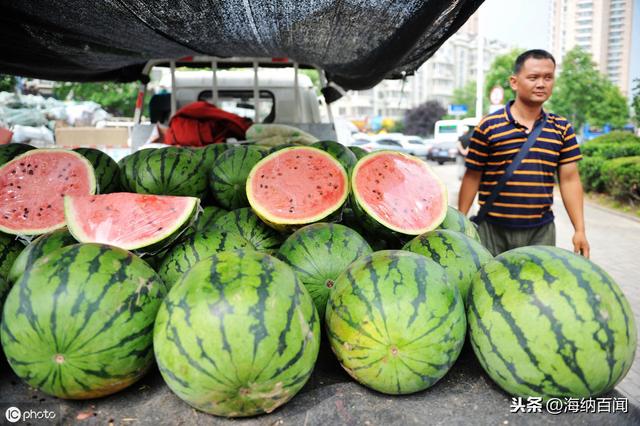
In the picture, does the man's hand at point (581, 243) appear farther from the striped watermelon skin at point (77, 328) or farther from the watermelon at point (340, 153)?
the striped watermelon skin at point (77, 328)

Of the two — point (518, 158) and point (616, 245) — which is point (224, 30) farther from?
point (616, 245)

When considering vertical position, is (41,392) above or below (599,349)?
below

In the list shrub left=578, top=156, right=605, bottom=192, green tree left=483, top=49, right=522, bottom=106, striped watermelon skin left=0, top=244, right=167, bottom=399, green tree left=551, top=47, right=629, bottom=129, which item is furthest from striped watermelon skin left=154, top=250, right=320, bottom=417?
green tree left=483, top=49, right=522, bottom=106

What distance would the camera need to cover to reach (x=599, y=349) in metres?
1.56

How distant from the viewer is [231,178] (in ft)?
9.29

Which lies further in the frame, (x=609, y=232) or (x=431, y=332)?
(x=609, y=232)

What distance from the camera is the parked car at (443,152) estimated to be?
26344 millimetres

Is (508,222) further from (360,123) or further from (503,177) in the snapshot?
(360,123)

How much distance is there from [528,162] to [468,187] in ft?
1.61

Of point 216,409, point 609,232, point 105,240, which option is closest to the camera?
point 216,409

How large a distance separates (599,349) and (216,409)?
1.20 meters

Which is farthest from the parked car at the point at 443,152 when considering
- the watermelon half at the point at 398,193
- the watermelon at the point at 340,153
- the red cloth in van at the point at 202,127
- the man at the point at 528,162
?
the watermelon half at the point at 398,193

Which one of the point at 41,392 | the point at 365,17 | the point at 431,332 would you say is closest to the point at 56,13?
the point at 365,17

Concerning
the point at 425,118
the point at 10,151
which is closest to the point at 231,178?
the point at 10,151
